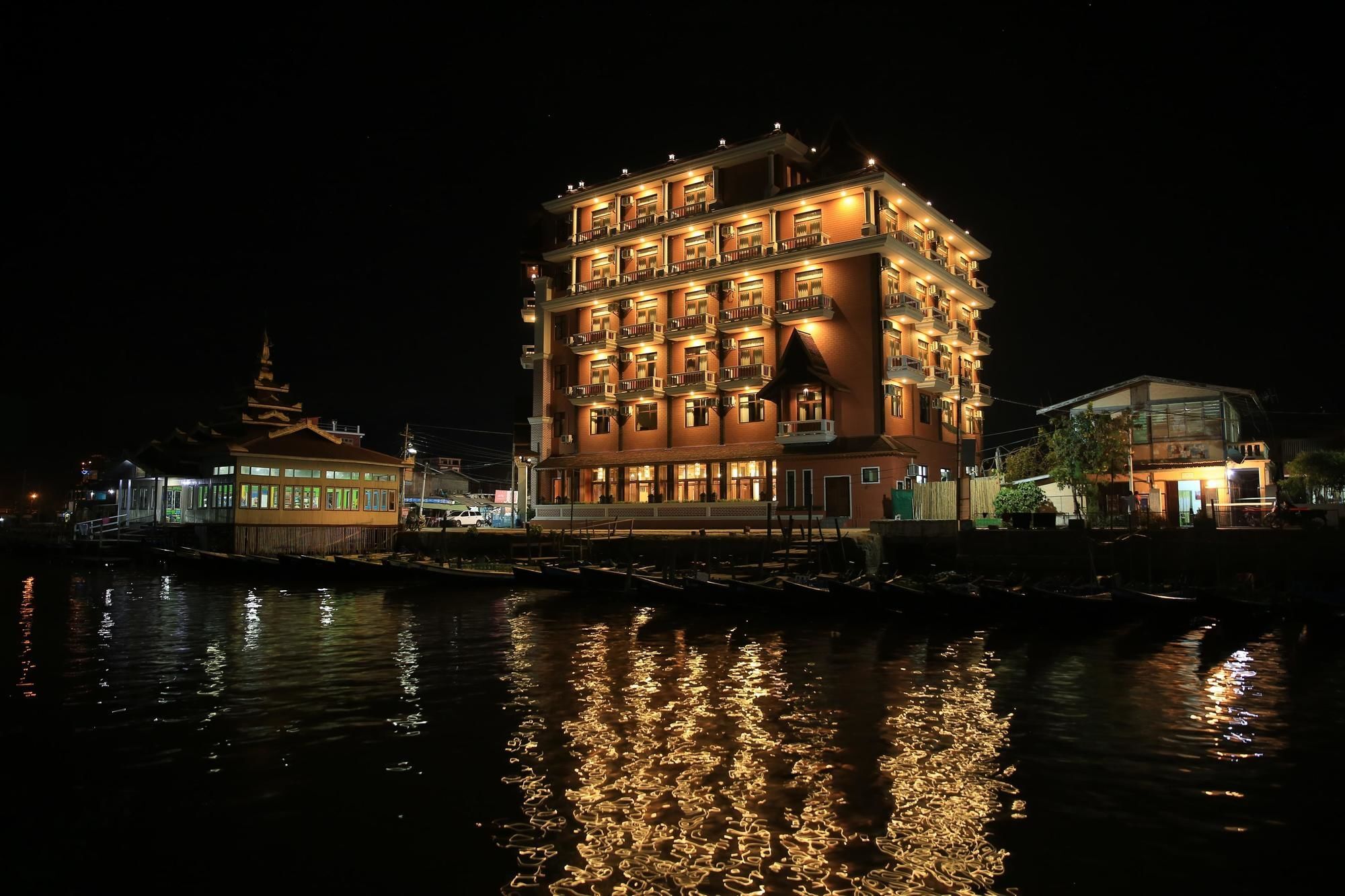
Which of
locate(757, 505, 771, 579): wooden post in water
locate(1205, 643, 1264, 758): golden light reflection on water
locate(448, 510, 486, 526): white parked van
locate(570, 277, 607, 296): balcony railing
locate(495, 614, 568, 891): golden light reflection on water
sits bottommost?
locate(1205, 643, 1264, 758): golden light reflection on water

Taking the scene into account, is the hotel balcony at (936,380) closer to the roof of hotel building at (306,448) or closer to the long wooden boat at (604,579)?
the long wooden boat at (604,579)

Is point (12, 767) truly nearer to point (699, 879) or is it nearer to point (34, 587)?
point (699, 879)

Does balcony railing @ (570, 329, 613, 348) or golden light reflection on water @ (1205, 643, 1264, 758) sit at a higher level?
balcony railing @ (570, 329, 613, 348)

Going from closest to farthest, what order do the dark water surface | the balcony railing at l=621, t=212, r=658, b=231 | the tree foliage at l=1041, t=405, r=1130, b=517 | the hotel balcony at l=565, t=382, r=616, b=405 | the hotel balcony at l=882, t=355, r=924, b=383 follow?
the dark water surface, the tree foliage at l=1041, t=405, r=1130, b=517, the hotel balcony at l=882, t=355, r=924, b=383, the hotel balcony at l=565, t=382, r=616, b=405, the balcony railing at l=621, t=212, r=658, b=231

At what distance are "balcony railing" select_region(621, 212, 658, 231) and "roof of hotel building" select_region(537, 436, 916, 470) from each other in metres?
14.5

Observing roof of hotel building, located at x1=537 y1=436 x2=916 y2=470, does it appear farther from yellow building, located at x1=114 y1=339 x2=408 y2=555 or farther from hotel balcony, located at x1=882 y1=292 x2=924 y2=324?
yellow building, located at x1=114 y1=339 x2=408 y2=555

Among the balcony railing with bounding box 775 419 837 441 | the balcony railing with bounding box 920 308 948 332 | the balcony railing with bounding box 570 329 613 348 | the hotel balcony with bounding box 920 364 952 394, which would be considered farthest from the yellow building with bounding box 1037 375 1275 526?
the balcony railing with bounding box 570 329 613 348

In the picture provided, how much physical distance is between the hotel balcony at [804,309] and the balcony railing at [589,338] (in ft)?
40.2

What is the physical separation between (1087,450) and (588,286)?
106ft

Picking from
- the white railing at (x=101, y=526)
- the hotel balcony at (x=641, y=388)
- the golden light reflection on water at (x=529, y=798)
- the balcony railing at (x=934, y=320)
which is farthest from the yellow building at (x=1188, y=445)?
the white railing at (x=101, y=526)

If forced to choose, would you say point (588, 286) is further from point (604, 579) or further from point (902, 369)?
point (604, 579)

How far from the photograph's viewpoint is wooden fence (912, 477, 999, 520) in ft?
133

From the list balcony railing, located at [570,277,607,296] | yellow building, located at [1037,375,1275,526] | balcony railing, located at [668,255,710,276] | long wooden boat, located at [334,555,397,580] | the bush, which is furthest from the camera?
balcony railing, located at [570,277,607,296]

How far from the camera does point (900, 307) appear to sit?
4750 centimetres
